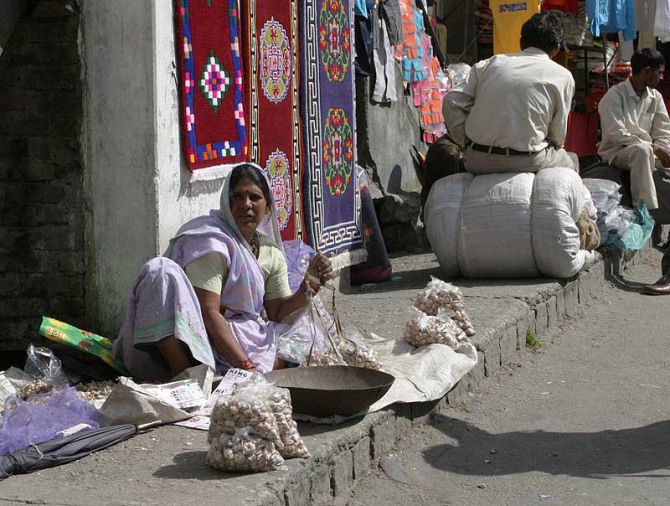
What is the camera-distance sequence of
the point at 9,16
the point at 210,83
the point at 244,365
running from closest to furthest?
1. the point at 244,365
2. the point at 9,16
3. the point at 210,83

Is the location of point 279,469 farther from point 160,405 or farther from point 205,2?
point 205,2

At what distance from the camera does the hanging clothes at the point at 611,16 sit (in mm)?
10773

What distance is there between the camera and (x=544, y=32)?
7227 mm

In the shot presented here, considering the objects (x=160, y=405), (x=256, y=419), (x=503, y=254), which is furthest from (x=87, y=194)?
(x=503, y=254)

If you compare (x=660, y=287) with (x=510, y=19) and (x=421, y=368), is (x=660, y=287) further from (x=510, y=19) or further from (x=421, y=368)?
(x=421, y=368)

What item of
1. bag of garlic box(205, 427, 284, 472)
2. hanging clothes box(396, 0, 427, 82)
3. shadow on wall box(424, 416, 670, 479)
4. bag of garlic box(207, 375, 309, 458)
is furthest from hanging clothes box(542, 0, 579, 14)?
bag of garlic box(205, 427, 284, 472)

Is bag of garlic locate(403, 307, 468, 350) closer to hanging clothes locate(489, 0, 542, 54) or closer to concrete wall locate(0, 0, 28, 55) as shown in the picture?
concrete wall locate(0, 0, 28, 55)

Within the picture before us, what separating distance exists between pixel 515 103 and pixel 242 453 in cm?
434

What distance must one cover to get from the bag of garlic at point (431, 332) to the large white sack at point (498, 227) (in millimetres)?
1766

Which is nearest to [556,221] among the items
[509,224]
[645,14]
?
[509,224]

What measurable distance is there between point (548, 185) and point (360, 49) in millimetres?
2288

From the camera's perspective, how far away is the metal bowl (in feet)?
12.4

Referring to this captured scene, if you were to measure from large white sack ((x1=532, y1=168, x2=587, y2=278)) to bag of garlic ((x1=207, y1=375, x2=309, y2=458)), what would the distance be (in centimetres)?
378

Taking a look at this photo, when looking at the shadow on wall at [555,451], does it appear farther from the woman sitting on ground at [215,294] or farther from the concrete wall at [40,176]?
the concrete wall at [40,176]
